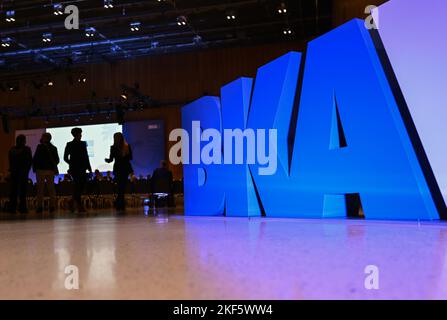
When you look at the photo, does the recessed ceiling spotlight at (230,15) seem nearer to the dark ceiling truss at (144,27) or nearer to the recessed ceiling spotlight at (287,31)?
the dark ceiling truss at (144,27)

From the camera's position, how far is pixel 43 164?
7.87m

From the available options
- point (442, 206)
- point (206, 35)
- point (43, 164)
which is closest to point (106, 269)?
point (442, 206)

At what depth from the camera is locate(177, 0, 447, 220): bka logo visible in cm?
349

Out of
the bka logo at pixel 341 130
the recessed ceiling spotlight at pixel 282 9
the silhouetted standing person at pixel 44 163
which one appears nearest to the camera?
the bka logo at pixel 341 130

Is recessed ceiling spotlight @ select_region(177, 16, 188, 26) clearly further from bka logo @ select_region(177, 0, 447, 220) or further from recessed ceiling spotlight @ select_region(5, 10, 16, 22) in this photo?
bka logo @ select_region(177, 0, 447, 220)

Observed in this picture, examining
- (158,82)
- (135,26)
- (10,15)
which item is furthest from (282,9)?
(10,15)

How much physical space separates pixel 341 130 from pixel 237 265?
2.79 m

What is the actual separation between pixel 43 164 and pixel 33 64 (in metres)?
10.9

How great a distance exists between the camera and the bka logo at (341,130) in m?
3.49

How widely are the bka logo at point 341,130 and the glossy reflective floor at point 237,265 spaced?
72cm

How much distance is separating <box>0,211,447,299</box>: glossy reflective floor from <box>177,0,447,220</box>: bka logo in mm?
717

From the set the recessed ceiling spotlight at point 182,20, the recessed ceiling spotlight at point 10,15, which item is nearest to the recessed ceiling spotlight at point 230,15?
the recessed ceiling spotlight at point 182,20

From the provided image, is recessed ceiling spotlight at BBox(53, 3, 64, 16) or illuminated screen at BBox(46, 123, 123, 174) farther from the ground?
recessed ceiling spotlight at BBox(53, 3, 64, 16)

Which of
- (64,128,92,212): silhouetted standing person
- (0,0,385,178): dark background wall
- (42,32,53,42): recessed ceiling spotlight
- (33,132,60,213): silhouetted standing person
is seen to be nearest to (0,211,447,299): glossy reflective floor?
(64,128,92,212): silhouetted standing person
